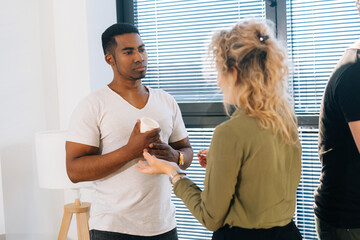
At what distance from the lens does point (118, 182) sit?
1739mm

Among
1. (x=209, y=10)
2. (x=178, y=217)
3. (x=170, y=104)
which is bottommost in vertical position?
(x=178, y=217)

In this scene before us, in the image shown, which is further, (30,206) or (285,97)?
(30,206)

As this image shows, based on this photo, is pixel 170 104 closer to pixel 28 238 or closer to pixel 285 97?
pixel 285 97

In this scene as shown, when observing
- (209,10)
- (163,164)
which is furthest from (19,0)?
(163,164)

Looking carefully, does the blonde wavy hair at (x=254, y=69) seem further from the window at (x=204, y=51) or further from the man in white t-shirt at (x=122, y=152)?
the window at (x=204, y=51)

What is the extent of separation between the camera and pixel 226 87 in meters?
1.29

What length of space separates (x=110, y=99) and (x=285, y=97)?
2.43ft

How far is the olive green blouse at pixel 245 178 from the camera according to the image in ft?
4.00

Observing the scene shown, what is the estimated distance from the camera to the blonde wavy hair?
1.25 metres

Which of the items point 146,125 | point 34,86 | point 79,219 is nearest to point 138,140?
point 146,125

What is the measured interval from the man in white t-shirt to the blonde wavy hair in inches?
18.5

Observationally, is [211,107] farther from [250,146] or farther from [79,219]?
[250,146]

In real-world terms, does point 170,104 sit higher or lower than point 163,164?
higher

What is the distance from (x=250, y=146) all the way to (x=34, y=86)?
1.83 m
